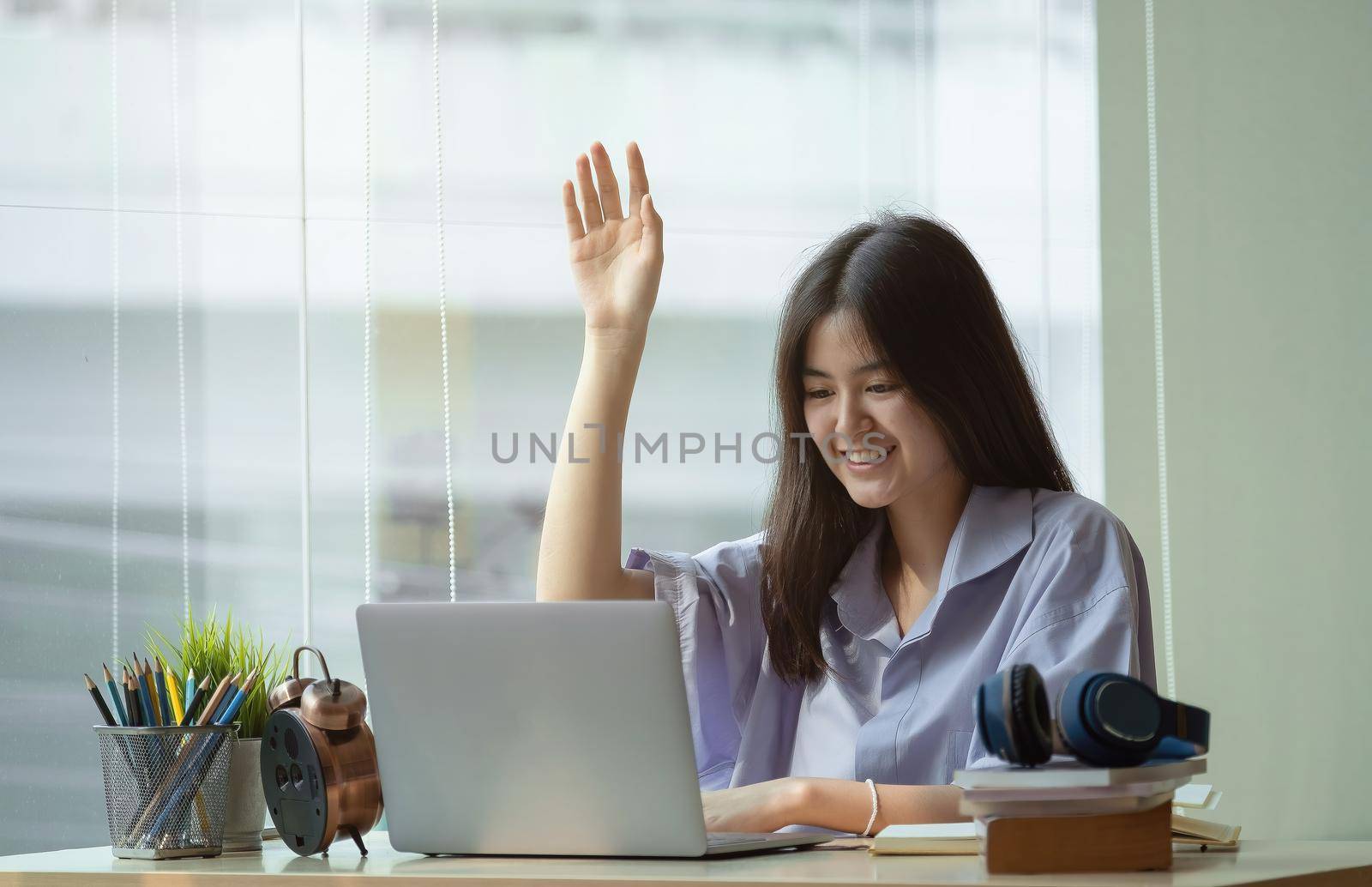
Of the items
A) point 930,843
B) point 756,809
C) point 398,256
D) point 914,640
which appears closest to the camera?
point 930,843

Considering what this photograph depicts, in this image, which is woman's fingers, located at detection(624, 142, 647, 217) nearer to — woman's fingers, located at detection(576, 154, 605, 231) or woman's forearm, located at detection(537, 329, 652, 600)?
woman's fingers, located at detection(576, 154, 605, 231)

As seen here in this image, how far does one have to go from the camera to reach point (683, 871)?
94 cm

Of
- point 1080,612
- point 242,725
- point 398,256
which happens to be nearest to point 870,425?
point 1080,612

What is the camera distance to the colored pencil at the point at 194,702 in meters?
1.18

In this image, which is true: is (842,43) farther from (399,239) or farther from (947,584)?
(947,584)

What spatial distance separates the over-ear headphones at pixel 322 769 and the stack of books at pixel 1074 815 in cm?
52

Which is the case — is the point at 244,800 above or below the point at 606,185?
below

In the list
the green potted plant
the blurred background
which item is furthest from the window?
the green potted plant

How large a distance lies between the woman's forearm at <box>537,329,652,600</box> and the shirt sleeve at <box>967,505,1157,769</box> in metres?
0.51

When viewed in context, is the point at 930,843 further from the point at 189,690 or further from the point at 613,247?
the point at 613,247

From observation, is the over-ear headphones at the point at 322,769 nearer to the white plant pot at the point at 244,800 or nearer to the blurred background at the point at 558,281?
the white plant pot at the point at 244,800

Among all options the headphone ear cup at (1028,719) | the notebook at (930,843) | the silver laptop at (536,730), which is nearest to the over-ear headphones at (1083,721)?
the headphone ear cup at (1028,719)

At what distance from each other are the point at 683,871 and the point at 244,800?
474 millimetres

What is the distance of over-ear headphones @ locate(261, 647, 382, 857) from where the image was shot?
1113 mm
